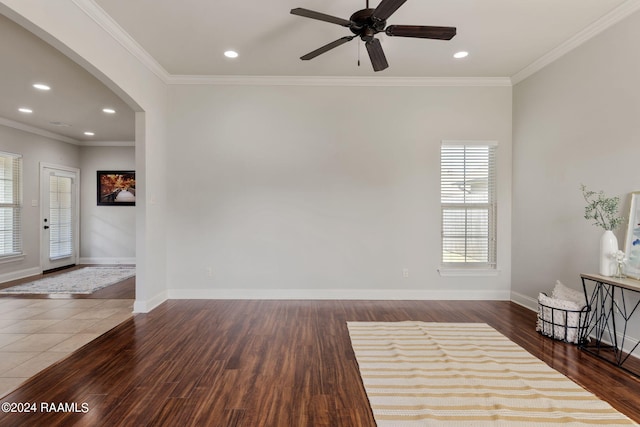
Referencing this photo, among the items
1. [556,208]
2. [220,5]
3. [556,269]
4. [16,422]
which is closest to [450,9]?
[220,5]

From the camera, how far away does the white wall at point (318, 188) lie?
13.9ft

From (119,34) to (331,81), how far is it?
2.51 meters

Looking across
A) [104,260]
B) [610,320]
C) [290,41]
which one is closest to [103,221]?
[104,260]

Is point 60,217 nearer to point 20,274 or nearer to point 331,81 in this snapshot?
point 20,274

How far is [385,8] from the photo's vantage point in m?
2.02

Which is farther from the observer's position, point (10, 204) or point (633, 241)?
point (10, 204)

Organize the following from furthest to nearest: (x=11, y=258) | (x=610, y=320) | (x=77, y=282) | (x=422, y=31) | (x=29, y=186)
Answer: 1. (x=29, y=186)
2. (x=11, y=258)
3. (x=77, y=282)
4. (x=610, y=320)
5. (x=422, y=31)

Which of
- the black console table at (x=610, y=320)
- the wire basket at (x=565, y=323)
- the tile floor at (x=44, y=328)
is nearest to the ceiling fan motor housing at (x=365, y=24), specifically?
the black console table at (x=610, y=320)

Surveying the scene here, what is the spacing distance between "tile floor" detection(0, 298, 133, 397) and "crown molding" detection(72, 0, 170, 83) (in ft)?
A: 10.1

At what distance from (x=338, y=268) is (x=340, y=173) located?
1364mm

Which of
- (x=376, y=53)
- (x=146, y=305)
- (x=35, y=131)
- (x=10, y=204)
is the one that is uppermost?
(x=35, y=131)

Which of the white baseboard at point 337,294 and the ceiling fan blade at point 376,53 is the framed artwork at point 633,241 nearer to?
the white baseboard at point 337,294

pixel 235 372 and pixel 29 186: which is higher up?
pixel 29 186

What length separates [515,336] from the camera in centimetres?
305
